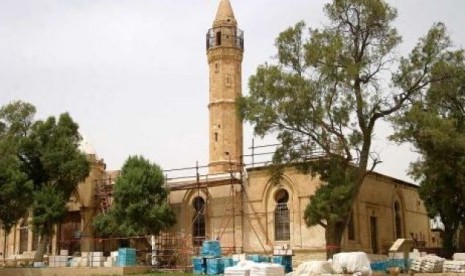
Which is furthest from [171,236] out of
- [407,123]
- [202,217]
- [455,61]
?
[455,61]

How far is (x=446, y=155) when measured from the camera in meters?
28.1

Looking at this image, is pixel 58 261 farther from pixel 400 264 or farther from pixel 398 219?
pixel 398 219

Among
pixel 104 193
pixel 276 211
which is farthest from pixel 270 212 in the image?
pixel 104 193

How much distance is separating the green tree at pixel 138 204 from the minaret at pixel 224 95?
7078 millimetres

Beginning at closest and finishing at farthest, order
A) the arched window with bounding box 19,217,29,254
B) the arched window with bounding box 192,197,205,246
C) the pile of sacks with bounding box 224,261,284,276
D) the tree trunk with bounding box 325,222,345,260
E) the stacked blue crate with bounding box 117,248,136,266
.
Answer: the pile of sacks with bounding box 224,261,284,276 → the tree trunk with bounding box 325,222,345,260 → the stacked blue crate with bounding box 117,248,136,266 → the arched window with bounding box 192,197,205,246 → the arched window with bounding box 19,217,29,254

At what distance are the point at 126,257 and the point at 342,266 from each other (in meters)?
11.6

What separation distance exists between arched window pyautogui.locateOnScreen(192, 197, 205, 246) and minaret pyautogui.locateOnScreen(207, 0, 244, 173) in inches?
215

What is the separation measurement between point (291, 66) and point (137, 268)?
460 inches

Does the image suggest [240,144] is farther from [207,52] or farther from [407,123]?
[407,123]

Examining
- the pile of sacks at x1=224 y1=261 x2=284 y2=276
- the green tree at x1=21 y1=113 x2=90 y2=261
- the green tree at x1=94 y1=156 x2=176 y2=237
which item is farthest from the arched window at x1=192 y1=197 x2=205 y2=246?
the pile of sacks at x1=224 y1=261 x2=284 y2=276

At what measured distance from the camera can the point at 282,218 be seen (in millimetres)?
32406

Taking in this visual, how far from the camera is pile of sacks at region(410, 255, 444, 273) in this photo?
987 inches

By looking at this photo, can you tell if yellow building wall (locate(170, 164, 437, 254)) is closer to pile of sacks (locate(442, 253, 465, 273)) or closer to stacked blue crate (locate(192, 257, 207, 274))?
stacked blue crate (locate(192, 257, 207, 274))

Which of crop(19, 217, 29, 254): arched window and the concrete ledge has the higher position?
crop(19, 217, 29, 254): arched window
